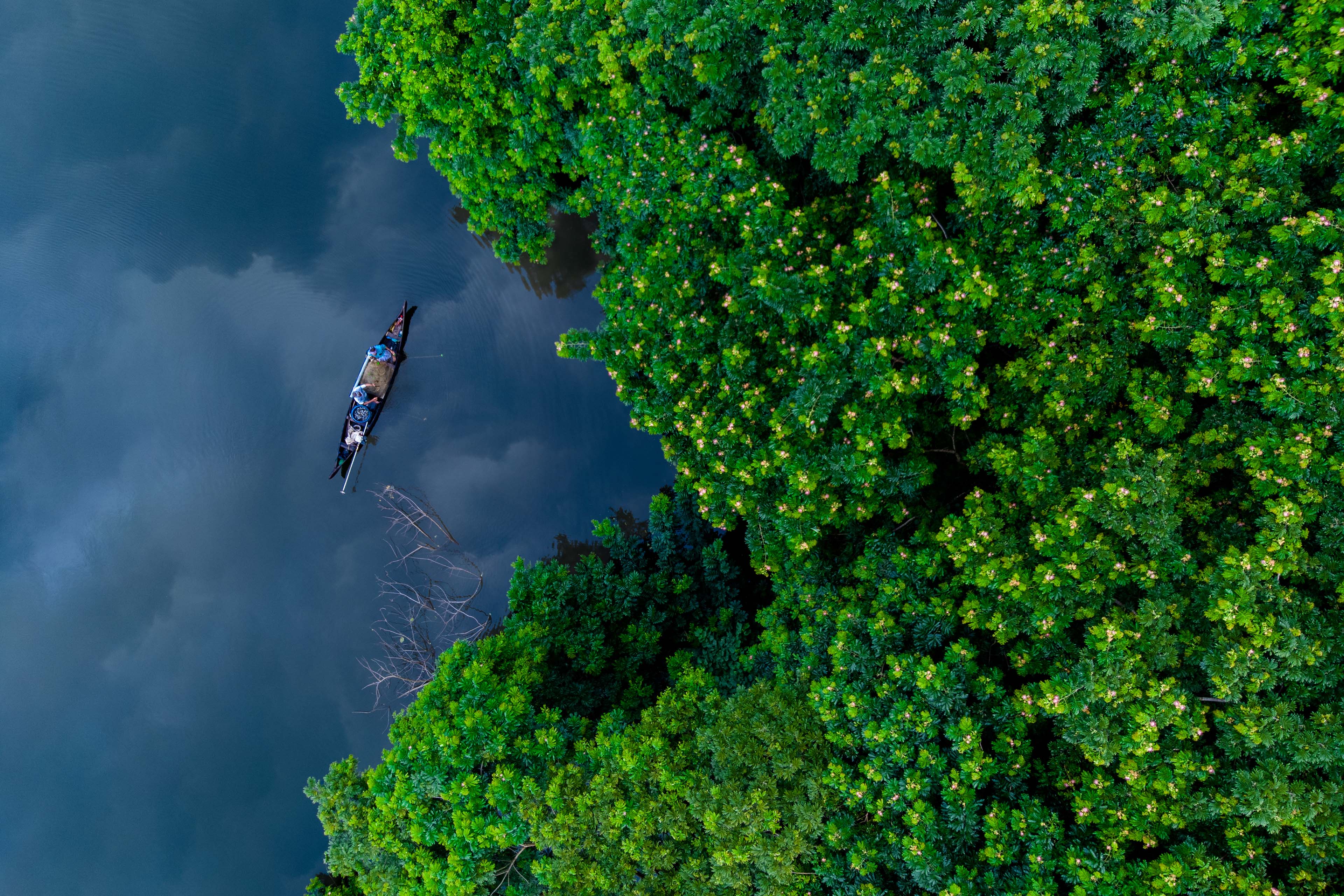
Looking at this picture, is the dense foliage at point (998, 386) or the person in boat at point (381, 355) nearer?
the dense foliage at point (998, 386)

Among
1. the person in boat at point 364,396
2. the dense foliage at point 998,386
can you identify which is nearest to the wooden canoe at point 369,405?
the person in boat at point 364,396

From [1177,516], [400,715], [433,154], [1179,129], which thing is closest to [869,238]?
[1179,129]

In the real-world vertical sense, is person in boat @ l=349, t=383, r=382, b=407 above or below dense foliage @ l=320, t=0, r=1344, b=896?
above

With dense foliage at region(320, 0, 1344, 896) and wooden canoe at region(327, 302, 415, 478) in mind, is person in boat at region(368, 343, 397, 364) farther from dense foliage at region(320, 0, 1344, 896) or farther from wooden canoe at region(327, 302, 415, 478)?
dense foliage at region(320, 0, 1344, 896)

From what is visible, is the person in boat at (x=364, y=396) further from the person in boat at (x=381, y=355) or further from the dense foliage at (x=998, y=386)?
the dense foliage at (x=998, y=386)

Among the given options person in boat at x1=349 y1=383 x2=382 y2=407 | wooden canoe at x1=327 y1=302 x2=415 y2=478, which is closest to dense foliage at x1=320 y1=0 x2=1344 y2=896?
wooden canoe at x1=327 y1=302 x2=415 y2=478

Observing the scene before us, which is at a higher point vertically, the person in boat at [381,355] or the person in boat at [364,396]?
the person in boat at [381,355]

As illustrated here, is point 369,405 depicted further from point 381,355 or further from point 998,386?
point 998,386
